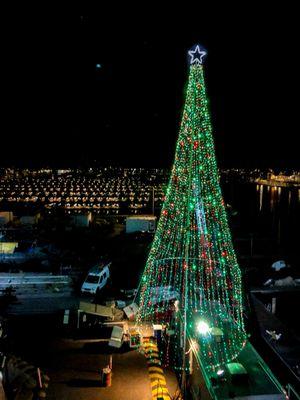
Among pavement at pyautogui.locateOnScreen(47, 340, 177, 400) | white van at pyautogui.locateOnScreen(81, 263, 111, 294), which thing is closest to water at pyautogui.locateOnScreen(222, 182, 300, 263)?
white van at pyautogui.locateOnScreen(81, 263, 111, 294)

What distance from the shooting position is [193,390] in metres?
7.33

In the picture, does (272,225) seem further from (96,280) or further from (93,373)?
(93,373)

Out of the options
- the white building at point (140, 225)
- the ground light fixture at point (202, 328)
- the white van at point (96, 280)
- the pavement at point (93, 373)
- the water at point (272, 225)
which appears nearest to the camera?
the pavement at point (93, 373)

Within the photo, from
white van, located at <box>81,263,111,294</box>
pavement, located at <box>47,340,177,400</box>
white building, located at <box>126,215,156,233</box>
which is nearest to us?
pavement, located at <box>47,340,177,400</box>

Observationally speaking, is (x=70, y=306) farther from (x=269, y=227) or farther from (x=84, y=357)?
(x=269, y=227)

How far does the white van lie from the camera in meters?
13.4

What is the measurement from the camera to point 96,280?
14.0m

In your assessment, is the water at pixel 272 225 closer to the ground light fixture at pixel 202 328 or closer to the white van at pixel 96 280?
the white van at pixel 96 280

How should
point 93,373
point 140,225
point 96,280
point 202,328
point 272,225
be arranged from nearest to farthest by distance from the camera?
point 202,328
point 93,373
point 96,280
point 140,225
point 272,225

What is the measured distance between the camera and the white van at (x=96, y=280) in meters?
13.4

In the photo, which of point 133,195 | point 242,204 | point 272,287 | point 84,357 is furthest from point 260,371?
point 242,204

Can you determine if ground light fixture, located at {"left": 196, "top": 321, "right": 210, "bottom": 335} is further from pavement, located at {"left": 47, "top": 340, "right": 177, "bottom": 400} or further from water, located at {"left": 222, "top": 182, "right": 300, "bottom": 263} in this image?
water, located at {"left": 222, "top": 182, "right": 300, "bottom": 263}

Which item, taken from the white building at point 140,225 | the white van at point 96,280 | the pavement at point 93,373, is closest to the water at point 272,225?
the white building at point 140,225

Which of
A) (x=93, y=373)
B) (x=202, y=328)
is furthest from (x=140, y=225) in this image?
(x=202, y=328)
